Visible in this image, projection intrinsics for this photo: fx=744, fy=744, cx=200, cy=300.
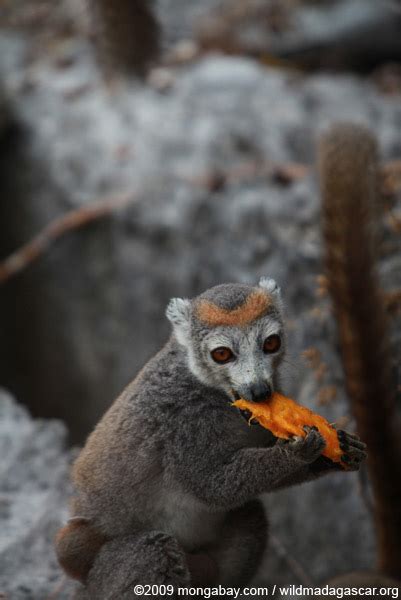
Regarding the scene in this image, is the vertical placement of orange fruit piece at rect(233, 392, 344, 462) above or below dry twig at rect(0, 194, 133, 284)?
below

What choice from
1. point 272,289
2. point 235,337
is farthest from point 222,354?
point 272,289

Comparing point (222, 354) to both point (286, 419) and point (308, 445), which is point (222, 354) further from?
point (308, 445)

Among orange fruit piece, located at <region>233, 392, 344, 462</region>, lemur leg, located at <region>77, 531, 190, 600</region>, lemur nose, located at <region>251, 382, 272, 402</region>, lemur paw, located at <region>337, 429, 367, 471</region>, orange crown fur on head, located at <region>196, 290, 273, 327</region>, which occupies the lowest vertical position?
lemur leg, located at <region>77, 531, 190, 600</region>

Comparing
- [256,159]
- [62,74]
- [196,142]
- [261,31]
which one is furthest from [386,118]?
[62,74]

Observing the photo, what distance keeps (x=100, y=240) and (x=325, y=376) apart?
3.18 metres

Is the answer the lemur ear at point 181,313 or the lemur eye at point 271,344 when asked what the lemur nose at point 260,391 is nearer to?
the lemur eye at point 271,344

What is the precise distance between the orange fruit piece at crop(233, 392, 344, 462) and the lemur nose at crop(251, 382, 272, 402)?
29 millimetres

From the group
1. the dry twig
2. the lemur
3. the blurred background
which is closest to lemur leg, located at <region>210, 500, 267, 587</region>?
the lemur

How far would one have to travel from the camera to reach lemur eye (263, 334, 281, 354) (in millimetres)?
3250

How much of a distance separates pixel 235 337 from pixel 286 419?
0.41 m

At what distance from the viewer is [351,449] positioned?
10.3ft

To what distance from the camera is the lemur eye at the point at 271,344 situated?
128 inches

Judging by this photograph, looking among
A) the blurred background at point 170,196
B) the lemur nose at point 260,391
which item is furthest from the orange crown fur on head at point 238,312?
the blurred background at point 170,196

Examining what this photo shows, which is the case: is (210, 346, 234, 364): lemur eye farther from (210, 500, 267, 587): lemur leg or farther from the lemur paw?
(210, 500, 267, 587): lemur leg
